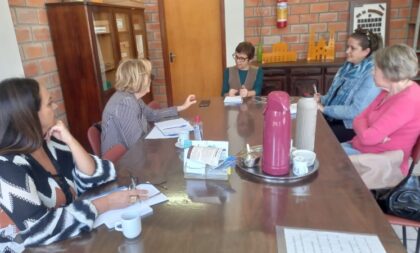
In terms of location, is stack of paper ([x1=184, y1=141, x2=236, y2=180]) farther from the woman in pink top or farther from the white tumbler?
the woman in pink top

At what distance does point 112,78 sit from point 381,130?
7.71 ft

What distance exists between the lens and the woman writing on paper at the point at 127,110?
6.20ft

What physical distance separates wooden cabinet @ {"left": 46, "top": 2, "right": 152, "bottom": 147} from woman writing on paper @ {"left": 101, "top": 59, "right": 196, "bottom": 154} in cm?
67

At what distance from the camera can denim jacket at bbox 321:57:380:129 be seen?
218 cm

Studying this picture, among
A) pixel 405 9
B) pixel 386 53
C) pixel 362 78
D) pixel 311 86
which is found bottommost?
pixel 311 86

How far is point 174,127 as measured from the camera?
1.92m

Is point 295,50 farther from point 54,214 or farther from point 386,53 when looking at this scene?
point 54,214

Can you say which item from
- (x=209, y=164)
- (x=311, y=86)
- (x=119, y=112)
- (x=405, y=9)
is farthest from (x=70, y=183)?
(x=405, y=9)

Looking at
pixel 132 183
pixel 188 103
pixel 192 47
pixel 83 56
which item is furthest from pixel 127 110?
pixel 192 47

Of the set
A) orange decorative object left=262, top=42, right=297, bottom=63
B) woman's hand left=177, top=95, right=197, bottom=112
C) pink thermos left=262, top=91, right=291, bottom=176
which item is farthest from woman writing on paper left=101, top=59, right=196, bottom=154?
orange decorative object left=262, top=42, right=297, bottom=63

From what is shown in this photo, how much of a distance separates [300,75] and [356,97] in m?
1.38

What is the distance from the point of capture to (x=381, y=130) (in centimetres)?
158

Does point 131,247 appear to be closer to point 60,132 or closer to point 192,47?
point 60,132

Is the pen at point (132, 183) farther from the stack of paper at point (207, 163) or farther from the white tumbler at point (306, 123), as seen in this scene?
the white tumbler at point (306, 123)
